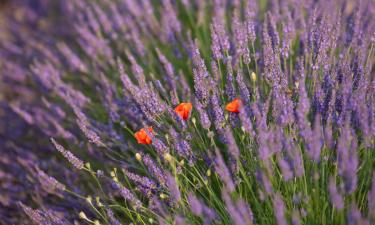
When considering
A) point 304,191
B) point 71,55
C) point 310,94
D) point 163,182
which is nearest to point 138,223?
point 163,182

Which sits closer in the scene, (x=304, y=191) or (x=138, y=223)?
(x=304, y=191)

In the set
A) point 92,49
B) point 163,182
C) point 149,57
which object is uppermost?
point 92,49

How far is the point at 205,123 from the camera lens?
1.98 meters

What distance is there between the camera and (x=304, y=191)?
1893 mm

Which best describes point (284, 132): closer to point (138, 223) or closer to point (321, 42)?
point (321, 42)

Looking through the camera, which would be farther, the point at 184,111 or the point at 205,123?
the point at 184,111

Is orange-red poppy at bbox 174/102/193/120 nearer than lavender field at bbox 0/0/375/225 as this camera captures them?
No

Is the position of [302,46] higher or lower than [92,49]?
lower

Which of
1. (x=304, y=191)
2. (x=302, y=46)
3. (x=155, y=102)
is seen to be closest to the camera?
(x=304, y=191)

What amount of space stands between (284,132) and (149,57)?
1.42m

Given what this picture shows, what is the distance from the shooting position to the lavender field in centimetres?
183

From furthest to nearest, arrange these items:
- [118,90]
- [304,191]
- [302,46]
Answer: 1. [118,90]
2. [302,46]
3. [304,191]

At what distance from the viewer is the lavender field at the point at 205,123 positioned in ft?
6.00

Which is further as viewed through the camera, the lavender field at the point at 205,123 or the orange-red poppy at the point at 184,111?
the orange-red poppy at the point at 184,111
